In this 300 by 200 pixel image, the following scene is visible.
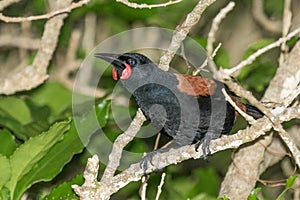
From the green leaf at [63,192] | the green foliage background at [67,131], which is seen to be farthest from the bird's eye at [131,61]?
the green leaf at [63,192]

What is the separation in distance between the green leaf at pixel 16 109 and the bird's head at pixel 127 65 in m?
0.70

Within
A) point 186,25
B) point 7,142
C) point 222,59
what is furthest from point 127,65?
point 222,59

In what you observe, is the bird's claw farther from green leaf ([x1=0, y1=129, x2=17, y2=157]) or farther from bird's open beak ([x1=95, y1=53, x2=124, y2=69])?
green leaf ([x1=0, y1=129, x2=17, y2=157])

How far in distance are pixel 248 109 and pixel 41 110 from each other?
89 cm

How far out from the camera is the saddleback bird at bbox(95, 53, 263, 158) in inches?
98.2

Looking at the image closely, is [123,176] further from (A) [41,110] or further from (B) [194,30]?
(B) [194,30]

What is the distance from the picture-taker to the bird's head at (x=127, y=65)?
2475 mm

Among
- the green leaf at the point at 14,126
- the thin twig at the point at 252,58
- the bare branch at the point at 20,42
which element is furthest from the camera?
the bare branch at the point at 20,42

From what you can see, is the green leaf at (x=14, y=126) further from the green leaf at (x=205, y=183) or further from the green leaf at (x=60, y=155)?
the green leaf at (x=205, y=183)

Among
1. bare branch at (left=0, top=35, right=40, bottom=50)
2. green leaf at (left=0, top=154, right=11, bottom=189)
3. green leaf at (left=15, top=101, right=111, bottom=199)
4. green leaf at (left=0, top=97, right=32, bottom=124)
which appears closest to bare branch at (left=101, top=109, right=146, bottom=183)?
green leaf at (left=15, top=101, right=111, bottom=199)

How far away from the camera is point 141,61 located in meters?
2.51

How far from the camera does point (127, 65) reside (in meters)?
2.48

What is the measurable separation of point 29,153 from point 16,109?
0.53m

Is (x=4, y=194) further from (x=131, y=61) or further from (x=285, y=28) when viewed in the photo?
(x=285, y=28)
